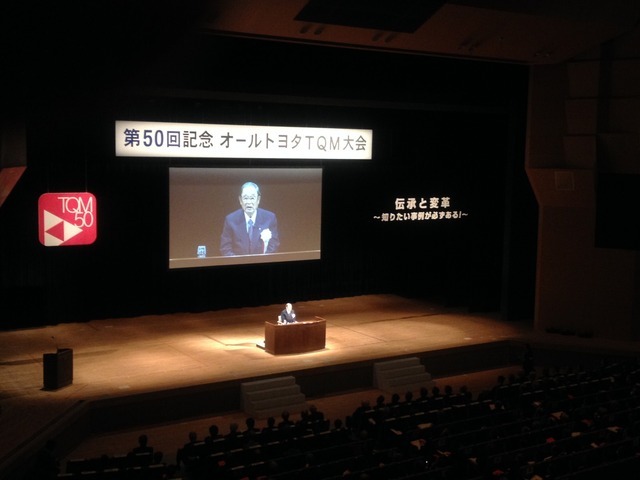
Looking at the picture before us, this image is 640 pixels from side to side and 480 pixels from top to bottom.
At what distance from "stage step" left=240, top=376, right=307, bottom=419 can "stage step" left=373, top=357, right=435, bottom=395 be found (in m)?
1.40

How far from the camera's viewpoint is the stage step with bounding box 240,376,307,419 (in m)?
11.4

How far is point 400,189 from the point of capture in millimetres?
16938

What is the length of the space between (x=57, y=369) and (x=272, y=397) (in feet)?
9.52

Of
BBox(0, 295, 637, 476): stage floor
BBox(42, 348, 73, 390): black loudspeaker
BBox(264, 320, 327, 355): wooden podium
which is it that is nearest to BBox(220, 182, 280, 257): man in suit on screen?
BBox(0, 295, 637, 476): stage floor

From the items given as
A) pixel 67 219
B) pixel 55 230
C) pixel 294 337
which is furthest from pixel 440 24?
pixel 55 230

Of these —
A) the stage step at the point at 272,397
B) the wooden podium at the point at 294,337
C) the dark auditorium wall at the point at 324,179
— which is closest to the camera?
the stage step at the point at 272,397

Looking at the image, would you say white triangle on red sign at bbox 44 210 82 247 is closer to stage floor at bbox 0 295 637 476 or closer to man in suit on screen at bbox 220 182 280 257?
stage floor at bbox 0 295 637 476

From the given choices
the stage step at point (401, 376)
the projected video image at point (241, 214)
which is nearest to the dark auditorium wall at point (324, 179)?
the projected video image at point (241, 214)

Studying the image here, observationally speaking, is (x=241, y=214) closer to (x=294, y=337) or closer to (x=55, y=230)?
(x=294, y=337)

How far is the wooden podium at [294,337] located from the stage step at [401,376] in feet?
3.37

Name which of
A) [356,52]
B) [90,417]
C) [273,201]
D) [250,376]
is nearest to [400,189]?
[273,201]

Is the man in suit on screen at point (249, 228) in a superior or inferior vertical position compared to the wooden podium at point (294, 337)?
superior

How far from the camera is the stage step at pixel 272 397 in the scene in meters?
11.4

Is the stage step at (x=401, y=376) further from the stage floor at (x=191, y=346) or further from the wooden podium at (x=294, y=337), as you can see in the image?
the wooden podium at (x=294, y=337)
